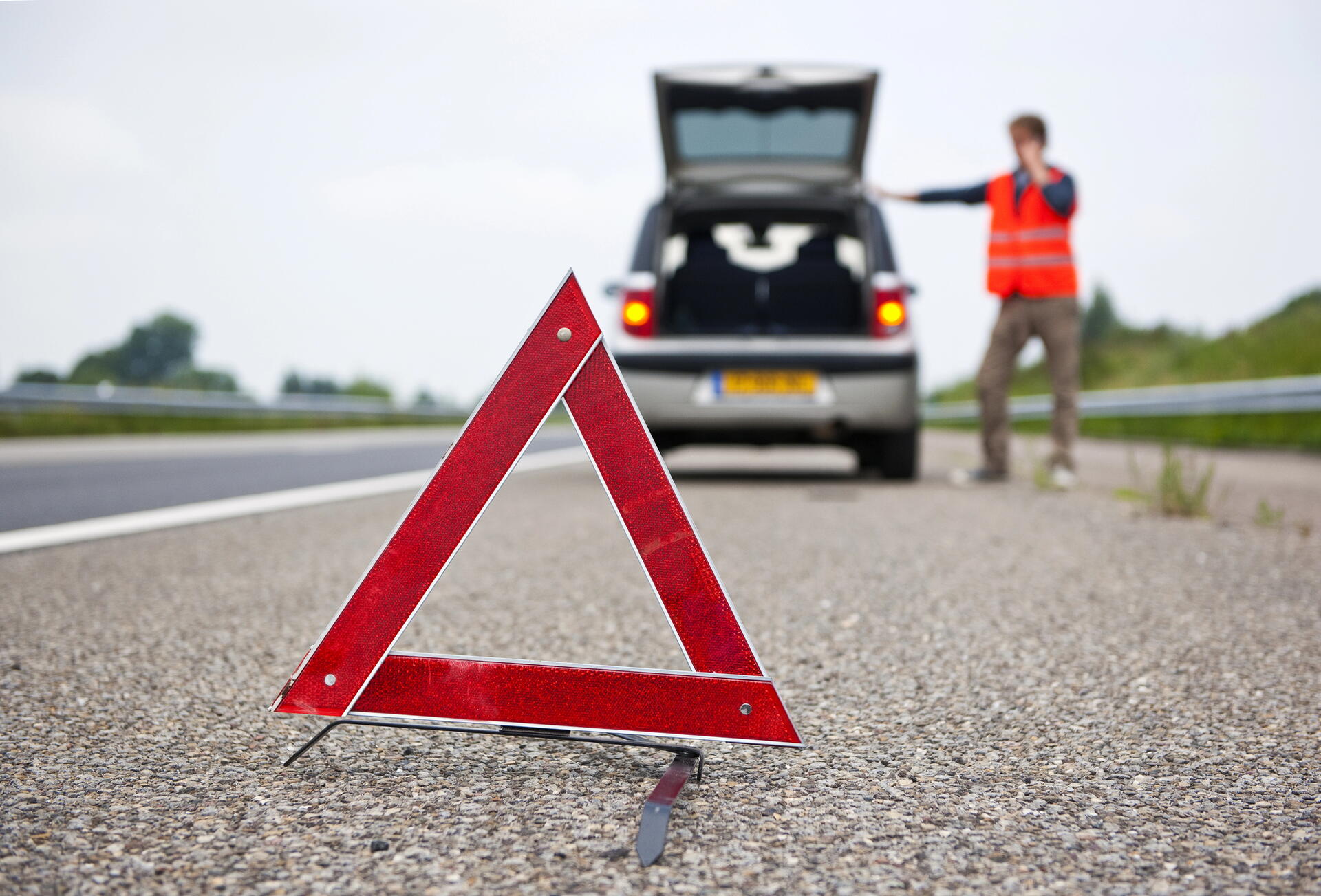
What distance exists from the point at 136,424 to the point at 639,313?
40.1 ft

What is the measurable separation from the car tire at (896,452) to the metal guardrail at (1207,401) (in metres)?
3.72

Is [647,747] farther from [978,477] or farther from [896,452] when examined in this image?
[978,477]

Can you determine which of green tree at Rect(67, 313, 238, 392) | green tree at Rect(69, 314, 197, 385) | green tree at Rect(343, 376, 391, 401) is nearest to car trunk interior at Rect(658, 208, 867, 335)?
green tree at Rect(67, 313, 238, 392)

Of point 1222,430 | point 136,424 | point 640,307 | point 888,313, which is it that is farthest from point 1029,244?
A: point 136,424

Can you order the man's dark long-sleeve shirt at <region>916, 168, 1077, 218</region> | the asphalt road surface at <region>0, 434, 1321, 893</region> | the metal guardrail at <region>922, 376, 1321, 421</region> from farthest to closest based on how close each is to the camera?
the metal guardrail at <region>922, 376, 1321, 421</region>
the man's dark long-sleeve shirt at <region>916, 168, 1077, 218</region>
the asphalt road surface at <region>0, 434, 1321, 893</region>

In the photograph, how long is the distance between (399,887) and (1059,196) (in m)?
6.64

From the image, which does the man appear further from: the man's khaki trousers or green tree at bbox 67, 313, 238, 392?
green tree at bbox 67, 313, 238, 392

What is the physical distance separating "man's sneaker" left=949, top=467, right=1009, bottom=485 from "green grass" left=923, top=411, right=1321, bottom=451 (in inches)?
183

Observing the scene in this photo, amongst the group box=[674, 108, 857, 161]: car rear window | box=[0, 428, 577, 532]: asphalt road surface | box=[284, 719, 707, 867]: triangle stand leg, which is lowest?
box=[0, 428, 577, 532]: asphalt road surface

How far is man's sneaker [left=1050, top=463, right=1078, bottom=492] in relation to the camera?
703 cm

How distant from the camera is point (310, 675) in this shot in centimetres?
190

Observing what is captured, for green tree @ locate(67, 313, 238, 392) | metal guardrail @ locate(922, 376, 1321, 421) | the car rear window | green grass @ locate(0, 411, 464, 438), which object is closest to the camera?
the car rear window

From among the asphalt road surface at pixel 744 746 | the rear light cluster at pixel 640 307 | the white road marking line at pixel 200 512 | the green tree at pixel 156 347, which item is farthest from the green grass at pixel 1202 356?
the green tree at pixel 156 347

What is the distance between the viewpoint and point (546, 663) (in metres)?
1.91
